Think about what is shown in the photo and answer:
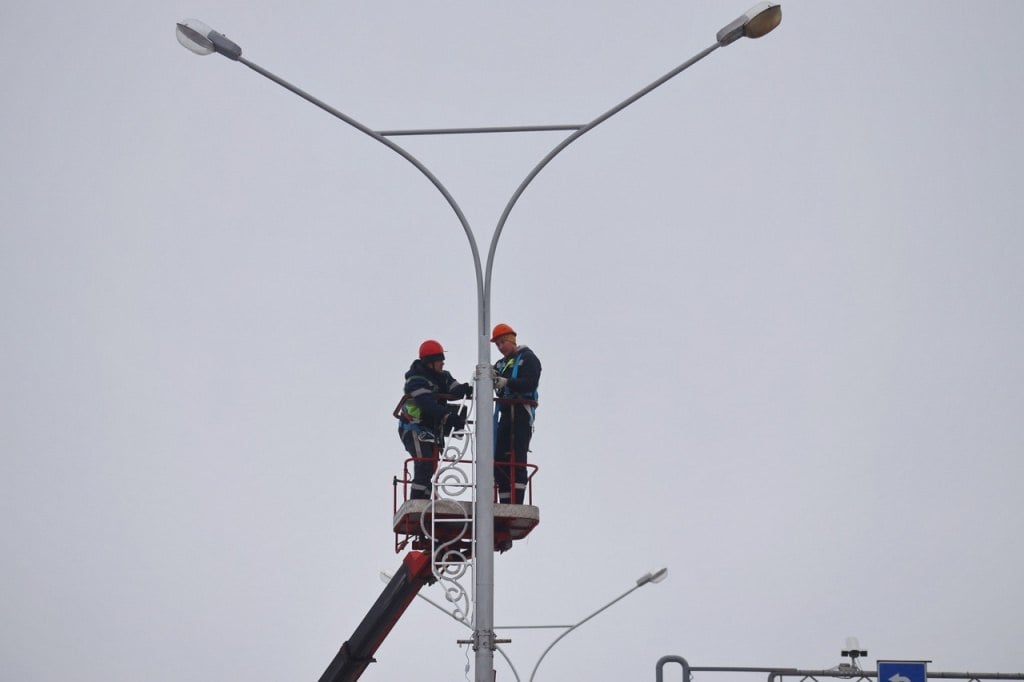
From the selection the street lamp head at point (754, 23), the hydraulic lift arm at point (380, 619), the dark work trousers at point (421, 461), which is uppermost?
the street lamp head at point (754, 23)

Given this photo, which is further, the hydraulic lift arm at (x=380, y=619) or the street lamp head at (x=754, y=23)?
the hydraulic lift arm at (x=380, y=619)

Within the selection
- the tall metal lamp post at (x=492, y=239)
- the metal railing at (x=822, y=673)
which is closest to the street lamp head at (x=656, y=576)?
the metal railing at (x=822, y=673)

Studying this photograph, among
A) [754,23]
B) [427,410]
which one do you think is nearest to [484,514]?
[427,410]

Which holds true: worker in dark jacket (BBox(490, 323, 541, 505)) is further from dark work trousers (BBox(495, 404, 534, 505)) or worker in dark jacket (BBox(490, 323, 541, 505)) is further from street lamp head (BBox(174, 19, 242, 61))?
street lamp head (BBox(174, 19, 242, 61))

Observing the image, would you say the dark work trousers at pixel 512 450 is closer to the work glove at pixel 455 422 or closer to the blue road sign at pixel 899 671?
the work glove at pixel 455 422

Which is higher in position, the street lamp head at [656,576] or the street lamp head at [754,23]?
the street lamp head at [754,23]

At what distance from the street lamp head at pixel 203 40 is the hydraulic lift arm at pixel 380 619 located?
22.5 ft

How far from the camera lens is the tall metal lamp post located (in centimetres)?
1430

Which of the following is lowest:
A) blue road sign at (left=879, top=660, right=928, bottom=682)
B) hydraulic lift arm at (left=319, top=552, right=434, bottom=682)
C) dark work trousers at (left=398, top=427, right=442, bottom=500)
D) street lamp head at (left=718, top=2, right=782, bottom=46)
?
blue road sign at (left=879, top=660, right=928, bottom=682)

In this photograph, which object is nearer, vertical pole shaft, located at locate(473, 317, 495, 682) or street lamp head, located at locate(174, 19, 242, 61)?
vertical pole shaft, located at locate(473, 317, 495, 682)

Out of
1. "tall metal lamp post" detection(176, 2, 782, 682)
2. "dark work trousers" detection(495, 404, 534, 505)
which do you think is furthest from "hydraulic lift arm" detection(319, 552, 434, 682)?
"tall metal lamp post" detection(176, 2, 782, 682)

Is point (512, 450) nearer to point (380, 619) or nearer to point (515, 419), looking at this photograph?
point (515, 419)

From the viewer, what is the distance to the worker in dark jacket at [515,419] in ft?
60.7

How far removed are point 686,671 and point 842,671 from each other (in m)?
2.11
